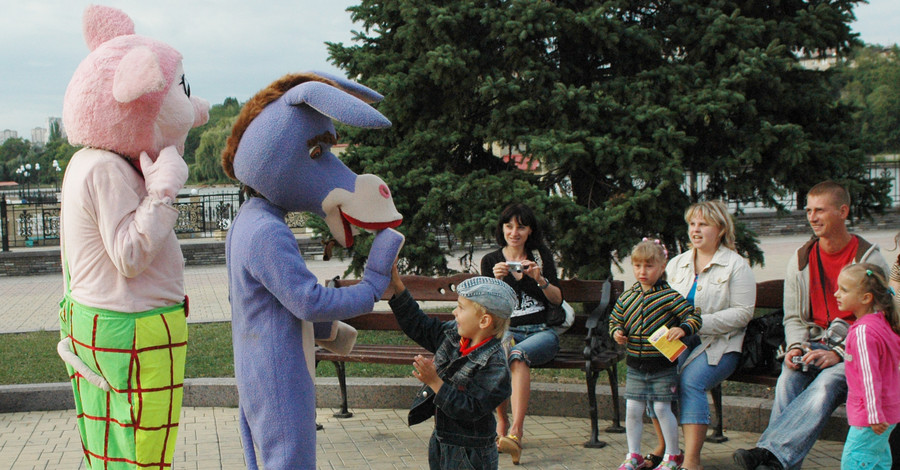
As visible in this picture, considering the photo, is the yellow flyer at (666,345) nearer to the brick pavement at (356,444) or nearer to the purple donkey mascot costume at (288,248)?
the brick pavement at (356,444)

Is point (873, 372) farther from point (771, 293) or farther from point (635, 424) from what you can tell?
point (771, 293)

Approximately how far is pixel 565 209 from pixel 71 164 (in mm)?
4276

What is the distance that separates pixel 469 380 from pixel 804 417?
6.84ft

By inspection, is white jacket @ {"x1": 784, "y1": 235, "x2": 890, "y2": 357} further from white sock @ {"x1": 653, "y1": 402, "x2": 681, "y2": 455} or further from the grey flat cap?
the grey flat cap

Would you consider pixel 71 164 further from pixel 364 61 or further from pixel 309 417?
pixel 364 61

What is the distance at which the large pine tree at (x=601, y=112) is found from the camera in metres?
7.09

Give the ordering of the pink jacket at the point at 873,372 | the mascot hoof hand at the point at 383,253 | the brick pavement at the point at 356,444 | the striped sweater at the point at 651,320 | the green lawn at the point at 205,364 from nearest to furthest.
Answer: the mascot hoof hand at the point at 383,253, the pink jacket at the point at 873,372, the striped sweater at the point at 651,320, the brick pavement at the point at 356,444, the green lawn at the point at 205,364

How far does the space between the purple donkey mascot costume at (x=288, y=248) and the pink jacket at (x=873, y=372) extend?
2.37 m

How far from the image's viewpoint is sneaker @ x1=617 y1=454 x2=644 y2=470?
484 cm

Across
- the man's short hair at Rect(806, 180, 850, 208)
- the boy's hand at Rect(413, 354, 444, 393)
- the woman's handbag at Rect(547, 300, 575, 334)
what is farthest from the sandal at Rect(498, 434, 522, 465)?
the man's short hair at Rect(806, 180, 850, 208)

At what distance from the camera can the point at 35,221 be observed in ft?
66.9

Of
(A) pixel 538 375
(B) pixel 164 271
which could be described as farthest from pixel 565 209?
(B) pixel 164 271

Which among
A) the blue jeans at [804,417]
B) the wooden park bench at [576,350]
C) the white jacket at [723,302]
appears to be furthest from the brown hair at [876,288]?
the wooden park bench at [576,350]

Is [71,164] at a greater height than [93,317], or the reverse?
[71,164]
